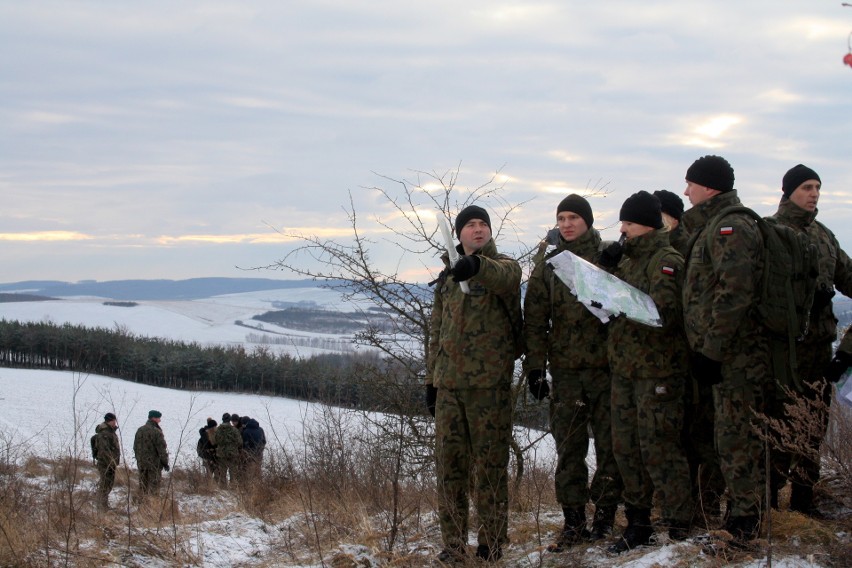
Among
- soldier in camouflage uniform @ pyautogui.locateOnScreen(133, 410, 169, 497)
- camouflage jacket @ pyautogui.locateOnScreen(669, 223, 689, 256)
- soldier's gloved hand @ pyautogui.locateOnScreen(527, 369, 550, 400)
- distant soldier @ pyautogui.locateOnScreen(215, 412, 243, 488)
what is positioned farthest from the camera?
distant soldier @ pyautogui.locateOnScreen(215, 412, 243, 488)

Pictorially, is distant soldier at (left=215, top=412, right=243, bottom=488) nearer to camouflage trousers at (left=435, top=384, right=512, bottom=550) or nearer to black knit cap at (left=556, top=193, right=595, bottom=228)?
camouflage trousers at (left=435, top=384, right=512, bottom=550)

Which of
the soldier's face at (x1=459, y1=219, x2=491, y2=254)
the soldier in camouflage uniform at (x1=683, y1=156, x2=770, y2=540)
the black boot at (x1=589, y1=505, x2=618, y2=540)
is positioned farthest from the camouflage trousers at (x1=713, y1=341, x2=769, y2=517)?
the soldier's face at (x1=459, y1=219, x2=491, y2=254)

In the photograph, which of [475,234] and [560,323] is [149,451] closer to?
[475,234]

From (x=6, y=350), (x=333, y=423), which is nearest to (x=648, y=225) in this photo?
(x=333, y=423)

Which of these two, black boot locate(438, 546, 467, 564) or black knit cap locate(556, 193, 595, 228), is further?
black knit cap locate(556, 193, 595, 228)

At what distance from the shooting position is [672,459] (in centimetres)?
451

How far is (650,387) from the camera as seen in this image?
450cm

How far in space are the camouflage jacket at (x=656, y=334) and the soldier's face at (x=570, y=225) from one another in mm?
438

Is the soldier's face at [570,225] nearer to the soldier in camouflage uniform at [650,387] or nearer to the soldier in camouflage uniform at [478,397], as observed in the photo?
the soldier in camouflage uniform at [650,387]

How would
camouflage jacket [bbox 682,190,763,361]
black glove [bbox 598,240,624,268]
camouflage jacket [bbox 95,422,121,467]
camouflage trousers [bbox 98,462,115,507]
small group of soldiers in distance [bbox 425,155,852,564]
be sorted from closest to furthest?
camouflage jacket [bbox 682,190,763,361]
small group of soldiers in distance [bbox 425,155,852,564]
black glove [bbox 598,240,624,268]
camouflage trousers [bbox 98,462,115,507]
camouflage jacket [bbox 95,422,121,467]

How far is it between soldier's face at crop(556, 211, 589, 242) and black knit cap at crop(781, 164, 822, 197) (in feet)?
4.52

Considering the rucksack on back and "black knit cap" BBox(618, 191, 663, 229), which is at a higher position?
"black knit cap" BBox(618, 191, 663, 229)

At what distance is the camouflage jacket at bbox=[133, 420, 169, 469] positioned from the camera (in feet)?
41.0

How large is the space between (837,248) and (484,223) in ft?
8.13
